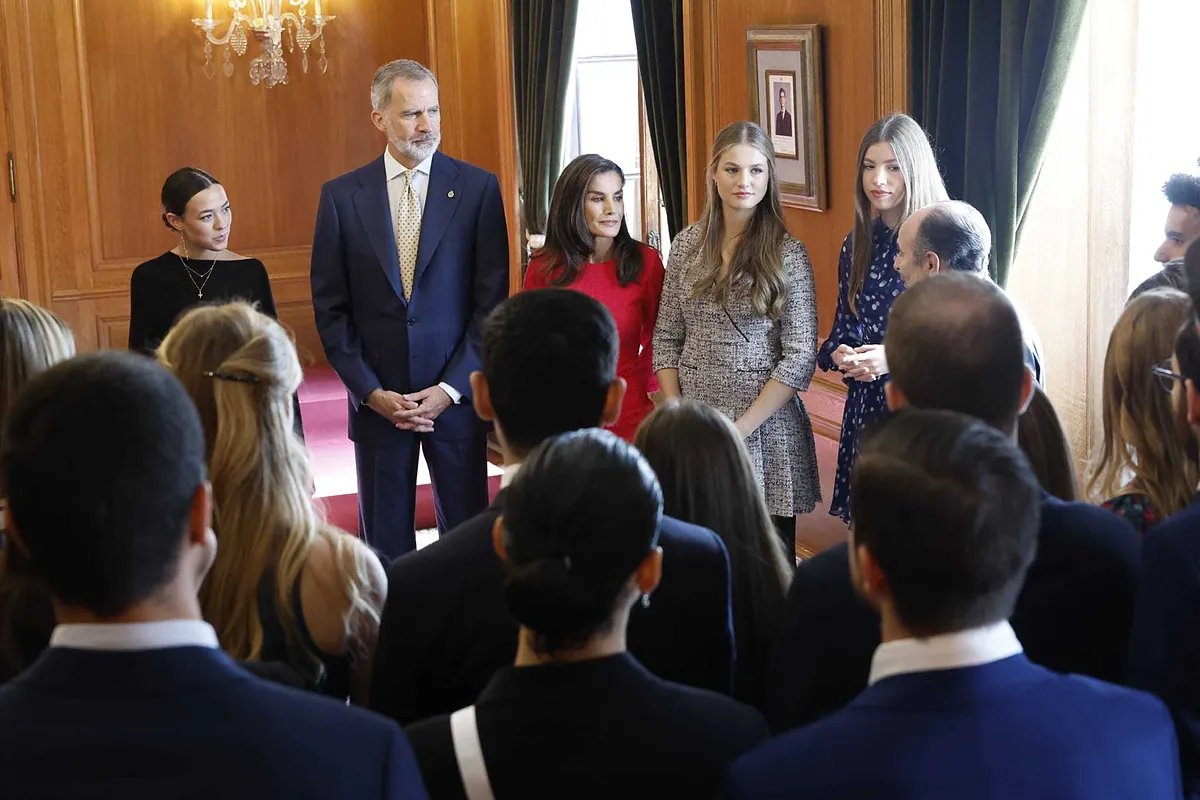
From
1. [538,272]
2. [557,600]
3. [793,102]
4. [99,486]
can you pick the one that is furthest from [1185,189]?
[99,486]

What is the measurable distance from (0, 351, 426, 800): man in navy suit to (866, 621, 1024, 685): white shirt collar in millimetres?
473

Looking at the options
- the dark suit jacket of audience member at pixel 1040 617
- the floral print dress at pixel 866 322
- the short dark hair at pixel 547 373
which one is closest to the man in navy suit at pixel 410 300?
the floral print dress at pixel 866 322

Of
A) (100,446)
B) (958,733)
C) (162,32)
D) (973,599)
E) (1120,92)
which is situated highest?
A: (162,32)

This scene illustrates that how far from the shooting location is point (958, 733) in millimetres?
1272

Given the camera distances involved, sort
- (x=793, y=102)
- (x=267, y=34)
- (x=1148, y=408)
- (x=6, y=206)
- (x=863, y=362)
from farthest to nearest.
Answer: (x=267, y=34) < (x=6, y=206) < (x=793, y=102) < (x=863, y=362) < (x=1148, y=408)

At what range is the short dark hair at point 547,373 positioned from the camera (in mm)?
2037

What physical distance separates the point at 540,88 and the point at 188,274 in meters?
3.05

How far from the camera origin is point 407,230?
14.2ft

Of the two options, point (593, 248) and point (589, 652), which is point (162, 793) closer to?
point (589, 652)

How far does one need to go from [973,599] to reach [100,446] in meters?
0.83

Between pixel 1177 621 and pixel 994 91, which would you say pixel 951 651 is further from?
pixel 994 91

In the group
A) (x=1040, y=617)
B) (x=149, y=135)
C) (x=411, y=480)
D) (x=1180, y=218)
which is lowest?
(x=411, y=480)

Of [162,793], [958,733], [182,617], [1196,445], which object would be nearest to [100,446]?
[182,617]

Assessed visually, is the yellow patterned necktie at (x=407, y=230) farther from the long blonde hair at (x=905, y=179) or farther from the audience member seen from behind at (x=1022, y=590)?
the audience member seen from behind at (x=1022, y=590)
